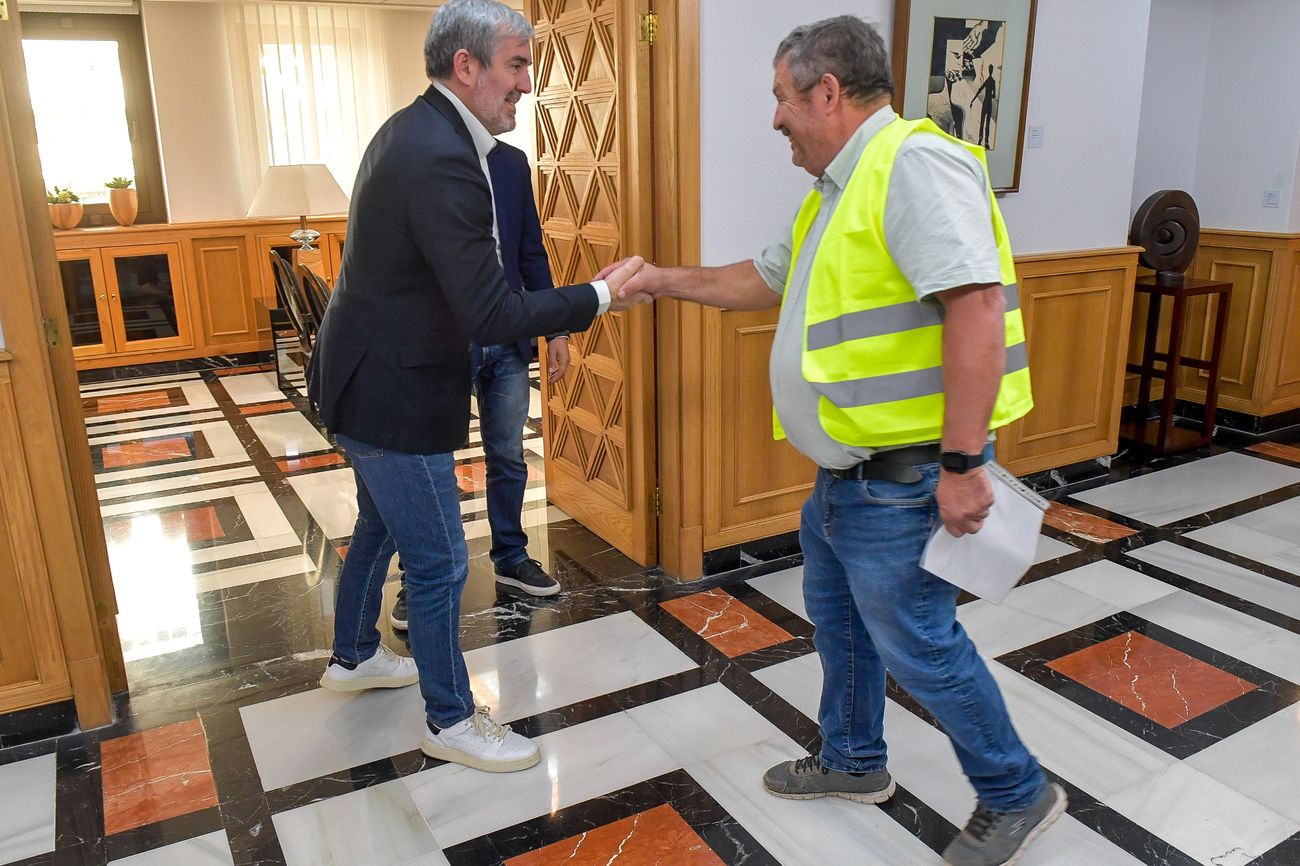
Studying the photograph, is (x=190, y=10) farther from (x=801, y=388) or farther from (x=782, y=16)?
(x=801, y=388)

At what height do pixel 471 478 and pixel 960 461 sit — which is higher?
pixel 960 461

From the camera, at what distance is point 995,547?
1730 millimetres

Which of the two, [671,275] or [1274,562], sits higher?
[671,275]

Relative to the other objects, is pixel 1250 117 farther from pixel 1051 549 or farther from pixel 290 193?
pixel 290 193

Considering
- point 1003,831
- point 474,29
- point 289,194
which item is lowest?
point 1003,831

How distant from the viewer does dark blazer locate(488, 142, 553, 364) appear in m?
2.98

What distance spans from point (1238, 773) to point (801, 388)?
147cm

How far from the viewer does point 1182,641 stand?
9.71 feet

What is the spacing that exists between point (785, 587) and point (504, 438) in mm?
1048

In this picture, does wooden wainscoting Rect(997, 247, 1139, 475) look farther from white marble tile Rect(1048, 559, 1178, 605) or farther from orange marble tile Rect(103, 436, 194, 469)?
orange marble tile Rect(103, 436, 194, 469)

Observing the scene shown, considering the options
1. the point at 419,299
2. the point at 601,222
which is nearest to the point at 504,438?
the point at 601,222

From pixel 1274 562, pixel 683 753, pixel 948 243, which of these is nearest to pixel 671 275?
pixel 948 243

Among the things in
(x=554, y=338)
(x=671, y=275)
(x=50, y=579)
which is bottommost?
(x=50, y=579)

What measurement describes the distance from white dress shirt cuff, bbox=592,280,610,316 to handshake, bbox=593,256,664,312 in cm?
2
